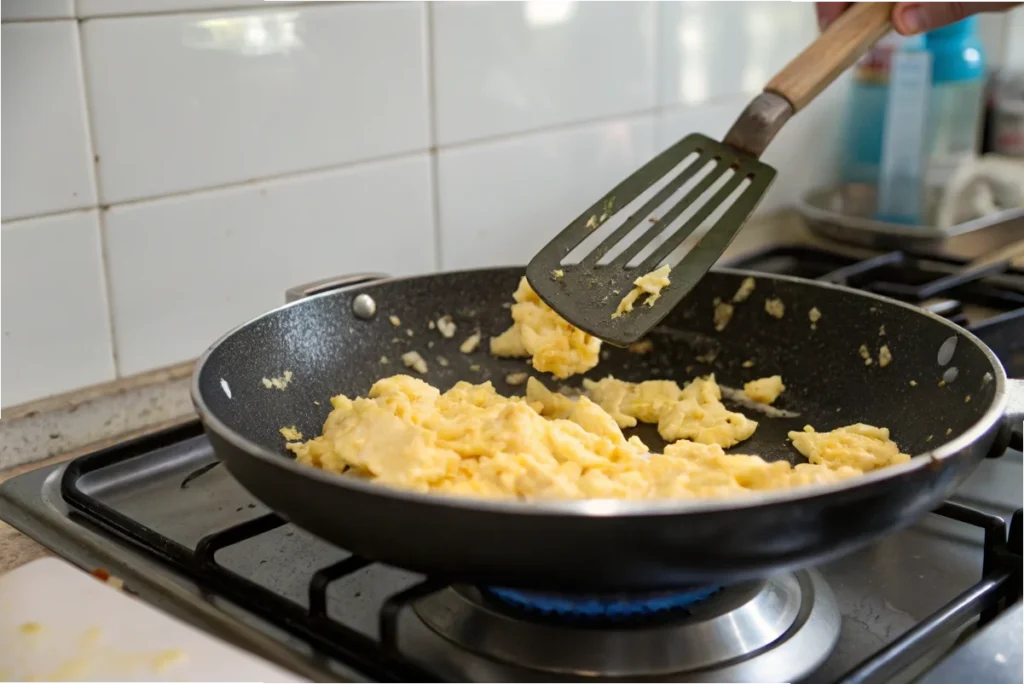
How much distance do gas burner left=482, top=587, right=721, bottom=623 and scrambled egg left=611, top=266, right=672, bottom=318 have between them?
0.84 feet

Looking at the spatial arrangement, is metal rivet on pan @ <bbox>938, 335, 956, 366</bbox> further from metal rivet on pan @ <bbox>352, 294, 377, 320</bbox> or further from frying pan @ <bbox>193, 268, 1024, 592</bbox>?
metal rivet on pan @ <bbox>352, 294, 377, 320</bbox>

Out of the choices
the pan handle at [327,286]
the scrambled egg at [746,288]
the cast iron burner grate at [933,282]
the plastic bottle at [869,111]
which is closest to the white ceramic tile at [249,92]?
the pan handle at [327,286]

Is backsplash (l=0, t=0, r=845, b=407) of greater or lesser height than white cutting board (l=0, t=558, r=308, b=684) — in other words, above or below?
above

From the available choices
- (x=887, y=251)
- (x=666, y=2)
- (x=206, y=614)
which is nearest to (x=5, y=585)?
(x=206, y=614)

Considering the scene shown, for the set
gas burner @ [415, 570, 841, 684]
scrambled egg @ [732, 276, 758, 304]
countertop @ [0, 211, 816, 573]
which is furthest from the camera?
scrambled egg @ [732, 276, 758, 304]

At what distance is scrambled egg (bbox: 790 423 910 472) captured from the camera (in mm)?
836

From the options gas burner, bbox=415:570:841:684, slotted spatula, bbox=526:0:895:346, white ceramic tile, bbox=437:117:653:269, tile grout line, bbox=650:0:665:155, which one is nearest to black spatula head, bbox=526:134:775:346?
slotted spatula, bbox=526:0:895:346

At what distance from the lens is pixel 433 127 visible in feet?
3.89

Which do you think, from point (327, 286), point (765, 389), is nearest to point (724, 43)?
point (765, 389)

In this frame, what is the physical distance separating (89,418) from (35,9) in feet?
1.12

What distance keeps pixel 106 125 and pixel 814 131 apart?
1.10 meters

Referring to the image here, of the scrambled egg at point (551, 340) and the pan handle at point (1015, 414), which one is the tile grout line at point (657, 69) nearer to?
the scrambled egg at point (551, 340)

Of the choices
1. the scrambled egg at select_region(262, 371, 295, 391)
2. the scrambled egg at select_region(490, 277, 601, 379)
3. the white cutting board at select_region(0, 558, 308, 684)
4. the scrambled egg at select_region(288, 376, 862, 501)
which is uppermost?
the scrambled egg at select_region(490, 277, 601, 379)

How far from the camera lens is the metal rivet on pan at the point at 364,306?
980 mm
